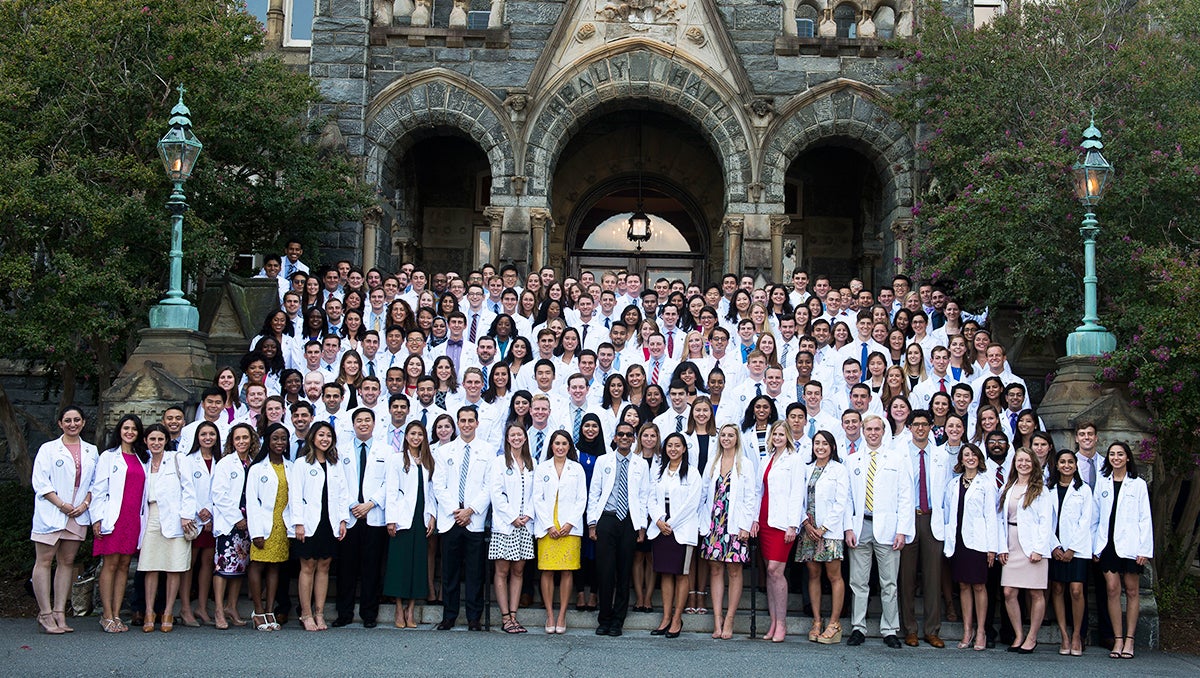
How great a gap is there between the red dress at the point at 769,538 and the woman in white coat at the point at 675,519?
50 cm

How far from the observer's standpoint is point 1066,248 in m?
11.6

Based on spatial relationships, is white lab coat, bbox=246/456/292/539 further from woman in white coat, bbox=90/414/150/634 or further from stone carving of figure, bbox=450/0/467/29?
stone carving of figure, bbox=450/0/467/29

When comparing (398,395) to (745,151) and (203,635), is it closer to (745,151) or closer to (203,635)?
(203,635)

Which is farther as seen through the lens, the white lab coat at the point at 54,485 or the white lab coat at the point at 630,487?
A: the white lab coat at the point at 630,487

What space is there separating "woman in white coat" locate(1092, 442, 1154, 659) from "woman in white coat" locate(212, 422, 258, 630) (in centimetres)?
674

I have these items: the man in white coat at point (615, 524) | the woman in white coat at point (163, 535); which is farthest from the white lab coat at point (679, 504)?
the woman in white coat at point (163, 535)

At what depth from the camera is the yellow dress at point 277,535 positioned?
8.66 meters

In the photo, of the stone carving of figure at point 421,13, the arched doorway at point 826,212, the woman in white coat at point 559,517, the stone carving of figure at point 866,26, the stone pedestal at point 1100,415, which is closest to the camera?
the woman in white coat at point 559,517

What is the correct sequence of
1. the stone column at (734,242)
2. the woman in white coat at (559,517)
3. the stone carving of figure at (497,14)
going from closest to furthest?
the woman in white coat at (559,517) → the stone column at (734,242) → the stone carving of figure at (497,14)

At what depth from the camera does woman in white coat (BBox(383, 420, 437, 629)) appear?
885 cm

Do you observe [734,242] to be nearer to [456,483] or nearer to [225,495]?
[456,483]

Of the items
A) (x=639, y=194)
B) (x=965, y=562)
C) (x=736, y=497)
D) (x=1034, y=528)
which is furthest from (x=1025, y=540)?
(x=639, y=194)

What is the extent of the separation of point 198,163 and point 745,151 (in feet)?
24.7

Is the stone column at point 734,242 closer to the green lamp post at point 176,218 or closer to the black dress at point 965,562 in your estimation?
the black dress at point 965,562
